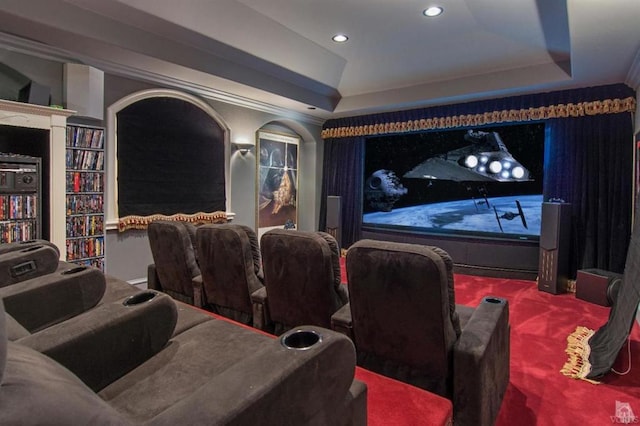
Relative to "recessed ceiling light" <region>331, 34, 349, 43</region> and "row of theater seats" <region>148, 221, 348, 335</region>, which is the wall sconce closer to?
"recessed ceiling light" <region>331, 34, 349, 43</region>

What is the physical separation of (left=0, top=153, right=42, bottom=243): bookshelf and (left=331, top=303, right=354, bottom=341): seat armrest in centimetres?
274

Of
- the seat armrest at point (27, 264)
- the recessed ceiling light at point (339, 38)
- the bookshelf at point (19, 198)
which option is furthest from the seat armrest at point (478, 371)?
the bookshelf at point (19, 198)

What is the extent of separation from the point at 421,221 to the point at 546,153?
1.92 m

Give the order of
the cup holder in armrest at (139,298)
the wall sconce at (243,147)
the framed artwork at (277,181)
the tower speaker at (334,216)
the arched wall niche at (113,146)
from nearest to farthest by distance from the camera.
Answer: the cup holder in armrest at (139,298) < the arched wall niche at (113,146) < the wall sconce at (243,147) < the framed artwork at (277,181) < the tower speaker at (334,216)

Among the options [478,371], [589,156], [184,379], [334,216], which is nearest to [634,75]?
[589,156]

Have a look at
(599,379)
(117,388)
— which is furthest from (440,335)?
(599,379)

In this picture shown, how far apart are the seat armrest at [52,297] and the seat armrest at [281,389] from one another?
1.26 meters

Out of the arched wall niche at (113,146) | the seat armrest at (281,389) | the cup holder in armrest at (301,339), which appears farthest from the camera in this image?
the arched wall niche at (113,146)

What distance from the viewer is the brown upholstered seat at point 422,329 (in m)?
1.54

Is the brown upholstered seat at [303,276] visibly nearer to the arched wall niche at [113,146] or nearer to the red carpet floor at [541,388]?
the red carpet floor at [541,388]

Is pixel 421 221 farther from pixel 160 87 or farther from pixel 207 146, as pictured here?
pixel 160 87

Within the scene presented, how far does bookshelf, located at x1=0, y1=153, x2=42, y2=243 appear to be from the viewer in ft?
9.36

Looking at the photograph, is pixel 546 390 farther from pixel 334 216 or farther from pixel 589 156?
pixel 334 216

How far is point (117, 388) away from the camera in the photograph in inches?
47.5
